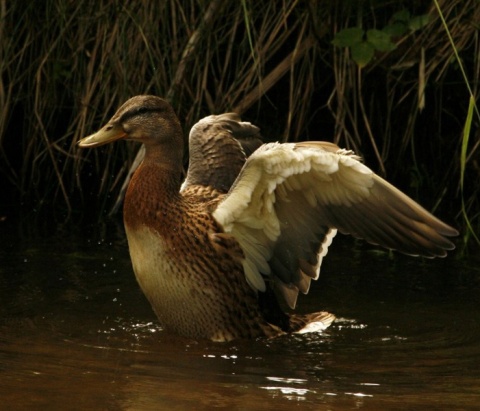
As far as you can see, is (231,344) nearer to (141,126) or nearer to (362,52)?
(141,126)

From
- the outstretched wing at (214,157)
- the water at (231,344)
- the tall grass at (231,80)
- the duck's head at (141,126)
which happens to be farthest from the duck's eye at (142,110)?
the tall grass at (231,80)

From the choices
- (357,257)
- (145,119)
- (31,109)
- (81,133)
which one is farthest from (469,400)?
(31,109)

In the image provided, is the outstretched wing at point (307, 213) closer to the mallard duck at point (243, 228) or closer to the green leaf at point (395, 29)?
the mallard duck at point (243, 228)

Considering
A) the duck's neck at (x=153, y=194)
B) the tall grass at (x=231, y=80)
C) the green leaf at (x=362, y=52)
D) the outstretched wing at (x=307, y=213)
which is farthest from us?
the tall grass at (x=231, y=80)

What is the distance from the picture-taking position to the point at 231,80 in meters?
7.57

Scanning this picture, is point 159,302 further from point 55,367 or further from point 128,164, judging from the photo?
point 128,164

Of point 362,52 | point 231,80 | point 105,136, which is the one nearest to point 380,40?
point 362,52

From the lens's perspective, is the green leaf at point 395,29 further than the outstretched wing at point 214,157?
Yes

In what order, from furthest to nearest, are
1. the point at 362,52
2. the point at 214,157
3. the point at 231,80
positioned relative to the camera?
the point at 231,80 → the point at 362,52 → the point at 214,157

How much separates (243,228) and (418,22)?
6.35 feet

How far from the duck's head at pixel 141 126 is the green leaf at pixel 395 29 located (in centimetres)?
171

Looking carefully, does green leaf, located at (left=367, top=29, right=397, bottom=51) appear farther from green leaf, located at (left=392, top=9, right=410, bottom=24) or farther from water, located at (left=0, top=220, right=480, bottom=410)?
water, located at (left=0, top=220, right=480, bottom=410)

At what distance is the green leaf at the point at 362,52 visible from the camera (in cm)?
649

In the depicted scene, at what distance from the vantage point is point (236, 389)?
165 inches
